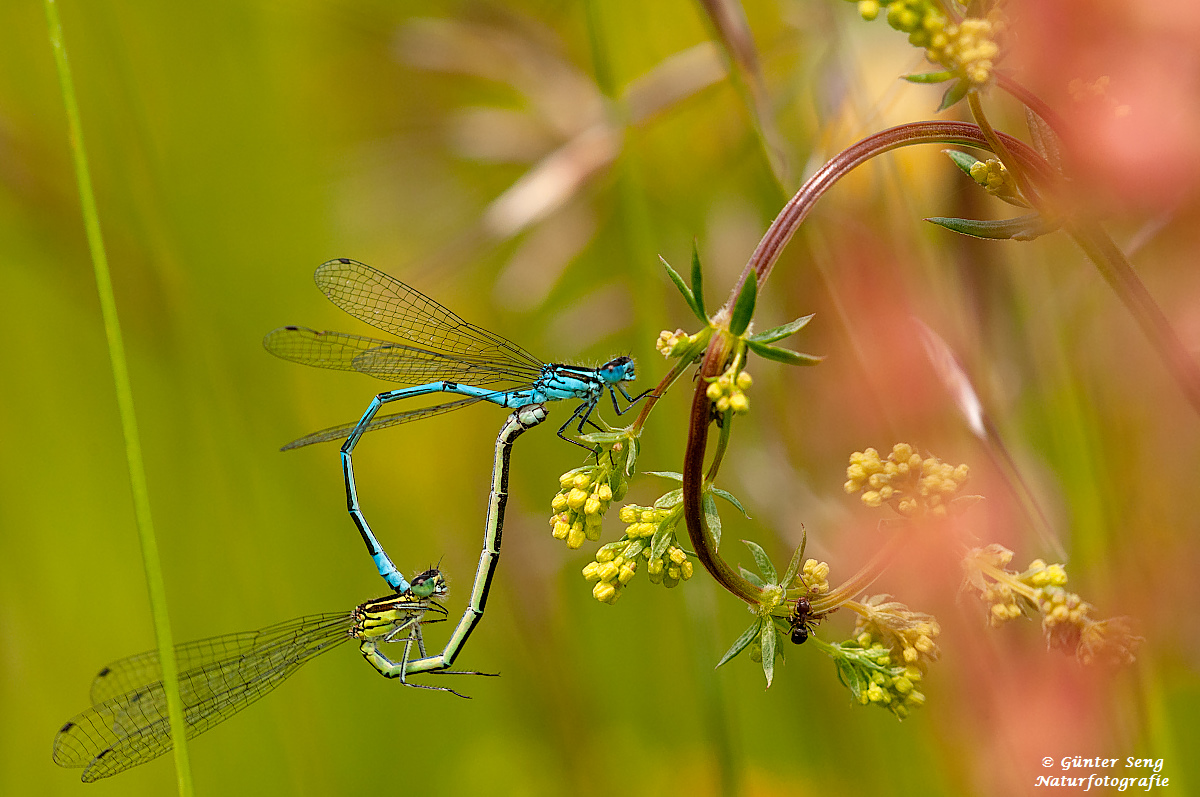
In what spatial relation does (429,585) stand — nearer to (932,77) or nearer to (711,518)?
(711,518)

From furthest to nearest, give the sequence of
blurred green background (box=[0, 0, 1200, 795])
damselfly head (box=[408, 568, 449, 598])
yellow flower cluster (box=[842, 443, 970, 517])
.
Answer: damselfly head (box=[408, 568, 449, 598]) → blurred green background (box=[0, 0, 1200, 795]) → yellow flower cluster (box=[842, 443, 970, 517])

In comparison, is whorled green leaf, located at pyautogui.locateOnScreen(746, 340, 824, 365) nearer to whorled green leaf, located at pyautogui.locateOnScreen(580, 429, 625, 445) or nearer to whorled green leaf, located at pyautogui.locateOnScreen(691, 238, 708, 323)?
whorled green leaf, located at pyautogui.locateOnScreen(691, 238, 708, 323)

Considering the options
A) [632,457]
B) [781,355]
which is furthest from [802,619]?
[781,355]

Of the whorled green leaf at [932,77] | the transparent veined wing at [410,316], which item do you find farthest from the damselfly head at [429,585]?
the whorled green leaf at [932,77]

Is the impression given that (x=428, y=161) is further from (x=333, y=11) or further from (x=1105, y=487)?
(x=1105, y=487)

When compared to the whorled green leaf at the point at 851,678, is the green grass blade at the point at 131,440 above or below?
above

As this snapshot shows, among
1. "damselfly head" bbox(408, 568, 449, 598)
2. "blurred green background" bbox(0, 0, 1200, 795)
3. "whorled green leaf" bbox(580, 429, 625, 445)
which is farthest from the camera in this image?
"damselfly head" bbox(408, 568, 449, 598)

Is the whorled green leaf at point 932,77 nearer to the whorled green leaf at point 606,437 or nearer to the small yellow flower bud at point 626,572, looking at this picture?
the whorled green leaf at point 606,437

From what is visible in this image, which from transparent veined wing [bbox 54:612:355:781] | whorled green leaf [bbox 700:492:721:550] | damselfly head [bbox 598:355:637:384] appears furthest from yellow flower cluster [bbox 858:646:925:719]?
transparent veined wing [bbox 54:612:355:781]
